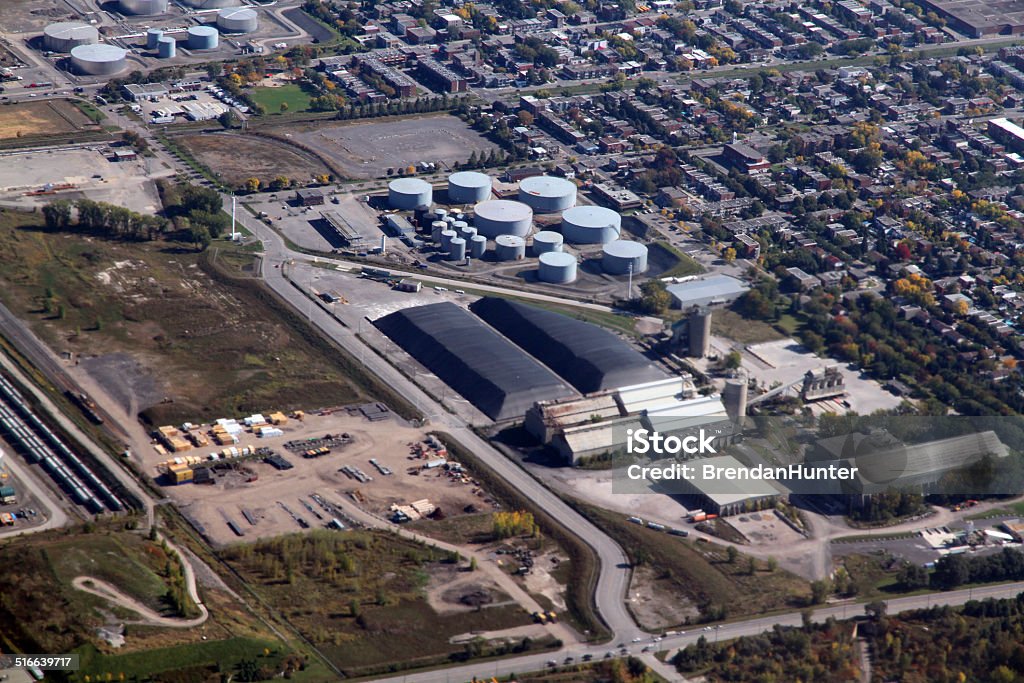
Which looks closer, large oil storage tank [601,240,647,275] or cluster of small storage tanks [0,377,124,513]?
cluster of small storage tanks [0,377,124,513]

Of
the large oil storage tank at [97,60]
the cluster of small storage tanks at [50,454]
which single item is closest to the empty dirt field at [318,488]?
the cluster of small storage tanks at [50,454]

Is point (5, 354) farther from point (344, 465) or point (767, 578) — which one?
point (767, 578)

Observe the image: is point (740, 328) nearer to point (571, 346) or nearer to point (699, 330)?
point (699, 330)

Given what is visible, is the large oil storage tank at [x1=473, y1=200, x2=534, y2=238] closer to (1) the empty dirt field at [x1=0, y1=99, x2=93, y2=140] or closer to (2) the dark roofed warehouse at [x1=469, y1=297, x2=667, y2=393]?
(2) the dark roofed warehouse at [x1=469, y1=297, x2=667, y2=393]

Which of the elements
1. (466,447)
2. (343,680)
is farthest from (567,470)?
(343,680)

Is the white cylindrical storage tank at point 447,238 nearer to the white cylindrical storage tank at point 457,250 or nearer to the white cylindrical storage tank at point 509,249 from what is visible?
the white cylindrical storage tank at point 457,250

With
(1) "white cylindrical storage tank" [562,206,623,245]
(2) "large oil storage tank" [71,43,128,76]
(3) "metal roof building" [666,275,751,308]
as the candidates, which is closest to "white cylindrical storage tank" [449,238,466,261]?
(1) "white cylindrical storage tank" [562,206,623,245]

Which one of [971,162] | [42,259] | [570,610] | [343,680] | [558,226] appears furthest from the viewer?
[971,162]
